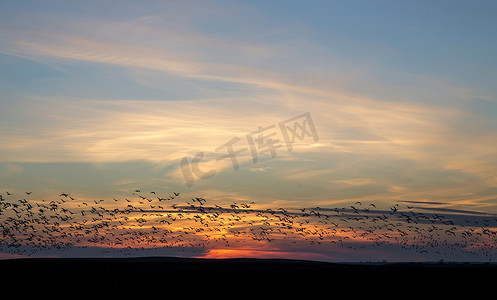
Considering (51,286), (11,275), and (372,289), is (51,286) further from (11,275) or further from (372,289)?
(372,289)

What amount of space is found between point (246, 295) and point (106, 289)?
58.3 feet

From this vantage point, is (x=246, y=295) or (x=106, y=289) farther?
(x=106, y=289)

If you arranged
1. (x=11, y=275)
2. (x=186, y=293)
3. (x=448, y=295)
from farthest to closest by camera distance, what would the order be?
(x=11, y=275)
(x=186, y=293)
(x=448, y=295)

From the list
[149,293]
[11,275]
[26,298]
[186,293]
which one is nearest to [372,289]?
[186,293]

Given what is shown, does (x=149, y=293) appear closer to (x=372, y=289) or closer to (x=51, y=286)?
(x=51, y=286)

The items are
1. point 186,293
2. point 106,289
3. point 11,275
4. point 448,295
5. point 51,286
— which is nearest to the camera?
point 448,295

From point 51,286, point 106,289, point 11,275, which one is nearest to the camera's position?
point 106,289

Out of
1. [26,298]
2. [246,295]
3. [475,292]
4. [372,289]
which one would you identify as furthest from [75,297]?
[475,292]

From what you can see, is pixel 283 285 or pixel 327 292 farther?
pixel 283 285

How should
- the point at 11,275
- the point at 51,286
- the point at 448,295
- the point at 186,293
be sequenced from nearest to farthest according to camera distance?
the point at 448,295 < the point at 186,293 < the point at 51,286 < the point at 11,275

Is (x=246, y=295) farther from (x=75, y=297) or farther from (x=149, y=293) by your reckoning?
(x=75, y=297)

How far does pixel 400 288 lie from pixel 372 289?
3.24 meters

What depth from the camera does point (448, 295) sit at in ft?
184

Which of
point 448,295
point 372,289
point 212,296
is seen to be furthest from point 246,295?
point 448,295
